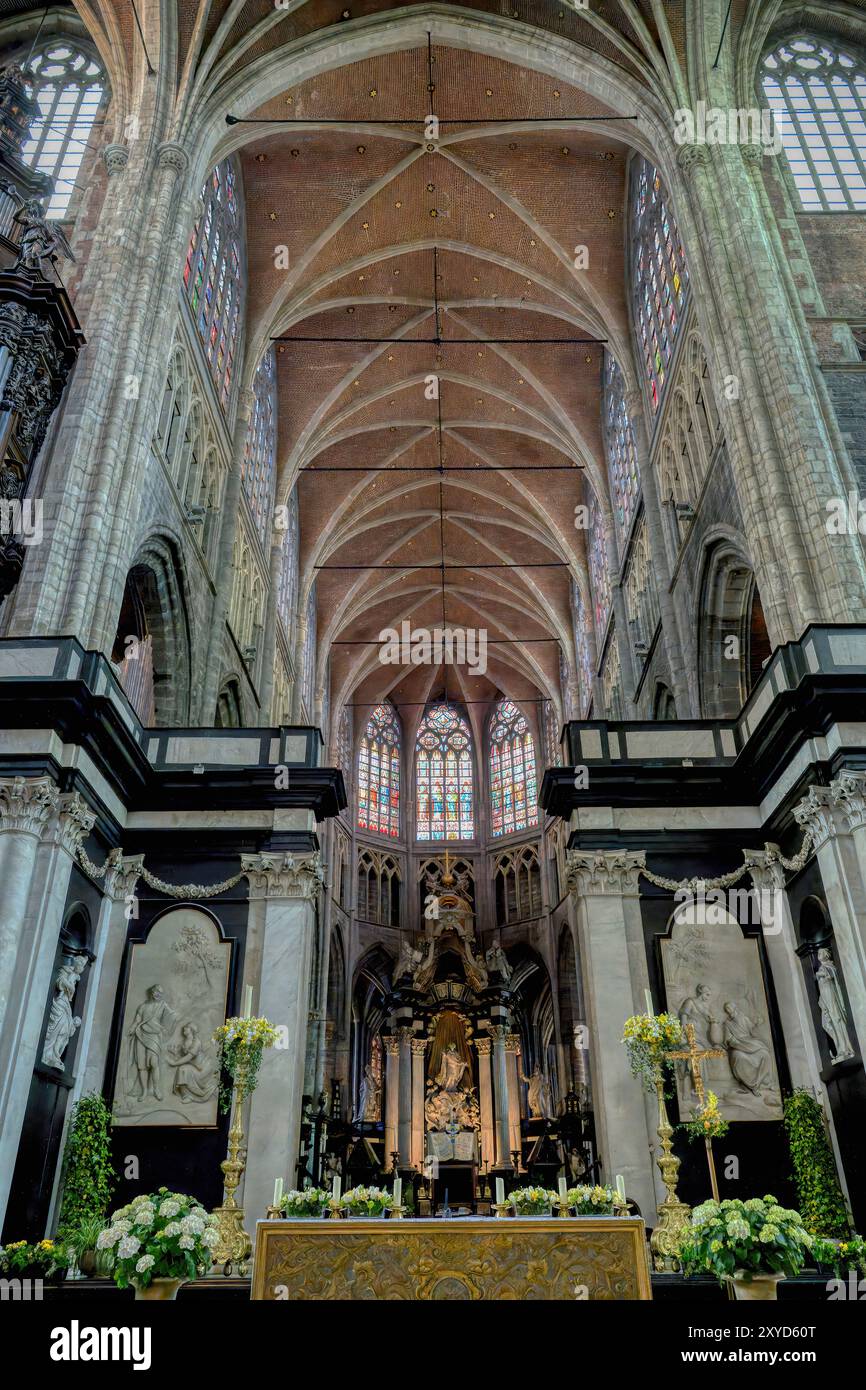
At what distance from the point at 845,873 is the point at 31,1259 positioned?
9478mm

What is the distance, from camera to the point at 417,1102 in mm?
28938

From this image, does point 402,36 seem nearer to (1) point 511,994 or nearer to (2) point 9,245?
(2) point 9,245

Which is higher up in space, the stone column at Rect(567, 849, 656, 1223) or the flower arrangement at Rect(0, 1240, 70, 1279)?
the stone column at Rect(567, 849, 656, 1223)

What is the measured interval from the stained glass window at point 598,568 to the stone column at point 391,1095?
13881 millimetres

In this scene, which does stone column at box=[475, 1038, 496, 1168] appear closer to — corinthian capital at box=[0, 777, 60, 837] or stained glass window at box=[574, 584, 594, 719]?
stained glass window at box=[574, 584, 594, 719]

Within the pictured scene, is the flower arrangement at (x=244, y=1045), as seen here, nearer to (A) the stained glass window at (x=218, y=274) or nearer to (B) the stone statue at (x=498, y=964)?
(A) the stained glass window at (x=218, y=274)

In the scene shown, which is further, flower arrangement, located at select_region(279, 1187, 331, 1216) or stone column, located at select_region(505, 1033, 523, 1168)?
stone column, located at select_region(505, 1033, 523, 1168)

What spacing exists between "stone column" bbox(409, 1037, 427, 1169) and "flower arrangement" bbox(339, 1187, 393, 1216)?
1866 centimetres

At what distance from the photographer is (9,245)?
14617 millimetres

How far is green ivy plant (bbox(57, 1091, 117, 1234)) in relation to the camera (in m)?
12.1

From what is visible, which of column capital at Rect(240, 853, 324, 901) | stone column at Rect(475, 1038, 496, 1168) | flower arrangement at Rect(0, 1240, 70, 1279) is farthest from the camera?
stone column at Rect(475, 1038, 496, 1168)

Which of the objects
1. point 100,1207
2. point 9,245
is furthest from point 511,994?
point 9,245

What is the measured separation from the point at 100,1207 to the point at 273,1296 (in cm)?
523


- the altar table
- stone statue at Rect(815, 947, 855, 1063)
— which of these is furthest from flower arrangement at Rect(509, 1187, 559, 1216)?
stone statue at Rect(815, 947, 855, 1063)
